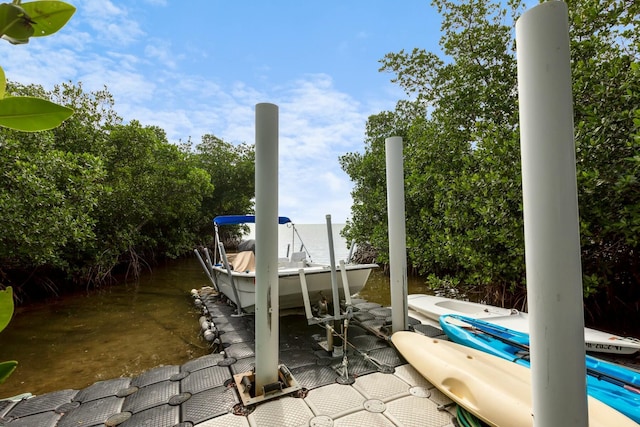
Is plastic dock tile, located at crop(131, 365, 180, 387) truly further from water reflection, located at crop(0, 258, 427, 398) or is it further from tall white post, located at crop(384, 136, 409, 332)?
tall white post, located at crop(384, 136, 409, 332)

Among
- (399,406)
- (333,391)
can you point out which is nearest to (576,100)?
(399,406)

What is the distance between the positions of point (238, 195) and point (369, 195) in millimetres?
11507

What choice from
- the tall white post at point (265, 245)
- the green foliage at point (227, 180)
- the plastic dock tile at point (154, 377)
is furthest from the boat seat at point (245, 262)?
the green foliage at point (227, 180)

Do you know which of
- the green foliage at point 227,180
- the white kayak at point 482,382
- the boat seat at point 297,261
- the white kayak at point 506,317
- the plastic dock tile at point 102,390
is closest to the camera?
the white kayak at point 482,382

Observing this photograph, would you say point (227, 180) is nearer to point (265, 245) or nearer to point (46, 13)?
point (265, 245)

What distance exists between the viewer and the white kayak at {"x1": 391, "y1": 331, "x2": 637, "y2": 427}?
6.39 ft

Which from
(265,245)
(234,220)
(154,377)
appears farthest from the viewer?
(234,220)

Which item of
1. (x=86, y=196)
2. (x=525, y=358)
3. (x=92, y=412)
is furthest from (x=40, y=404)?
(x=86, y=196)

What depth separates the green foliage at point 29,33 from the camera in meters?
0.42

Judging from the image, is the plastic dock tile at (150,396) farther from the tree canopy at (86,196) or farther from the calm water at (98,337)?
the tree canopy at (86,196)

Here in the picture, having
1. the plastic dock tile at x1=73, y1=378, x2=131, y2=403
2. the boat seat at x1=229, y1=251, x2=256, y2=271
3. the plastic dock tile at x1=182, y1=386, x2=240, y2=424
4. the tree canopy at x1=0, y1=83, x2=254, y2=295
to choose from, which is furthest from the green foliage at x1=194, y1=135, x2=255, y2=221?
the plastic dock tile at x1=182, y1=386, x2=240, y2=424

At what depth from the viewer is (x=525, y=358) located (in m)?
2.91

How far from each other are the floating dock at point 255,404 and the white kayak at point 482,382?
185mm

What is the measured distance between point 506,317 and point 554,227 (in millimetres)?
3891
